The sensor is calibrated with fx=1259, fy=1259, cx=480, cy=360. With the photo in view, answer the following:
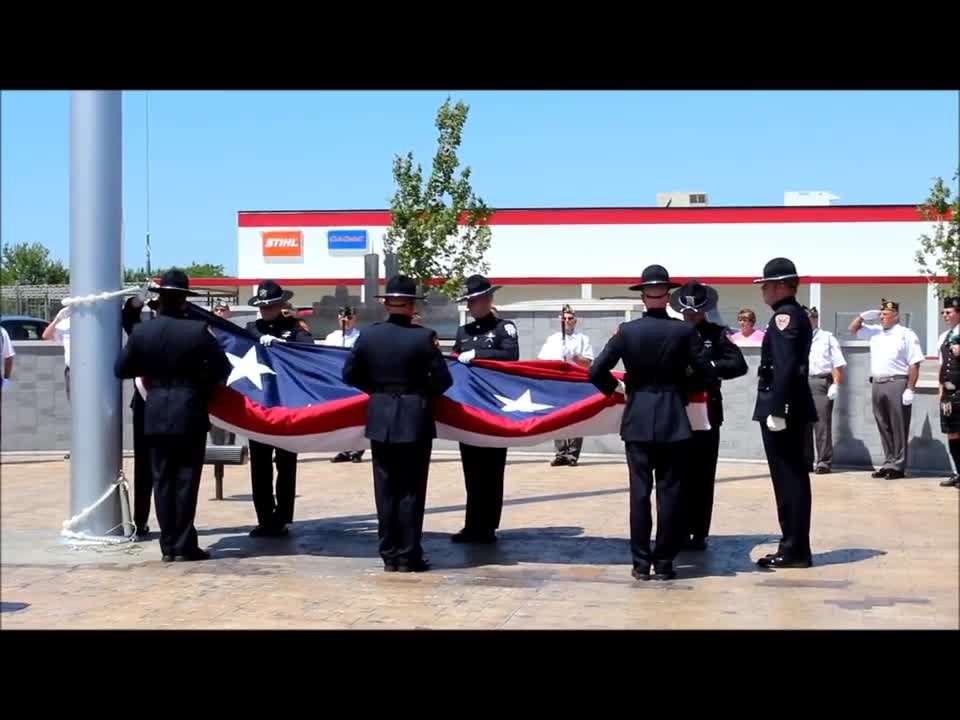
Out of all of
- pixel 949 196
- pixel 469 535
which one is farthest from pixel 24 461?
pixel 949 196

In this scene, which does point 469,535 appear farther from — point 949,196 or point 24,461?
point 949,196

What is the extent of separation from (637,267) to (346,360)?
95.5 feet

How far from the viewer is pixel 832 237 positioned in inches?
1436

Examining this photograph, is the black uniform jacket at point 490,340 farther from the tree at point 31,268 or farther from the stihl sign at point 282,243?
the stihl sign at point 282,243

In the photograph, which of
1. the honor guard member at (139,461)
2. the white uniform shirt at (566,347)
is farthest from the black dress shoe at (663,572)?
the white uniform shirt at (566,347)

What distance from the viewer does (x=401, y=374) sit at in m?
8.14

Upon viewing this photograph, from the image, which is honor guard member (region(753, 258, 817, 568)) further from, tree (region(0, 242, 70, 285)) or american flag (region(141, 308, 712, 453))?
tree (region(0, 242, 70, 285))

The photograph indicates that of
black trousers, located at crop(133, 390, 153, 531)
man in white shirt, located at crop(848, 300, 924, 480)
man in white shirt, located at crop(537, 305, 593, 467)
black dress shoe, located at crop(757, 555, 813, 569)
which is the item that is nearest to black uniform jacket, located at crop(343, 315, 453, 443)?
black trousers, located at crop(133, 390, 153, 531)

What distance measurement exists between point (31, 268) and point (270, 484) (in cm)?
294

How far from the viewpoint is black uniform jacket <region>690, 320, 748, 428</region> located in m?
8.40

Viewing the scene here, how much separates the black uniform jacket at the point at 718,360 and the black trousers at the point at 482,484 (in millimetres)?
1574

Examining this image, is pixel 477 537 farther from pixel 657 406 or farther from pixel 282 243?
pixel 282 243

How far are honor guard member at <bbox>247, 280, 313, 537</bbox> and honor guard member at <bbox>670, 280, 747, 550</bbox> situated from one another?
9.82 ft

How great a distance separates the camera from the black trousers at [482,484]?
9336 millimetres
